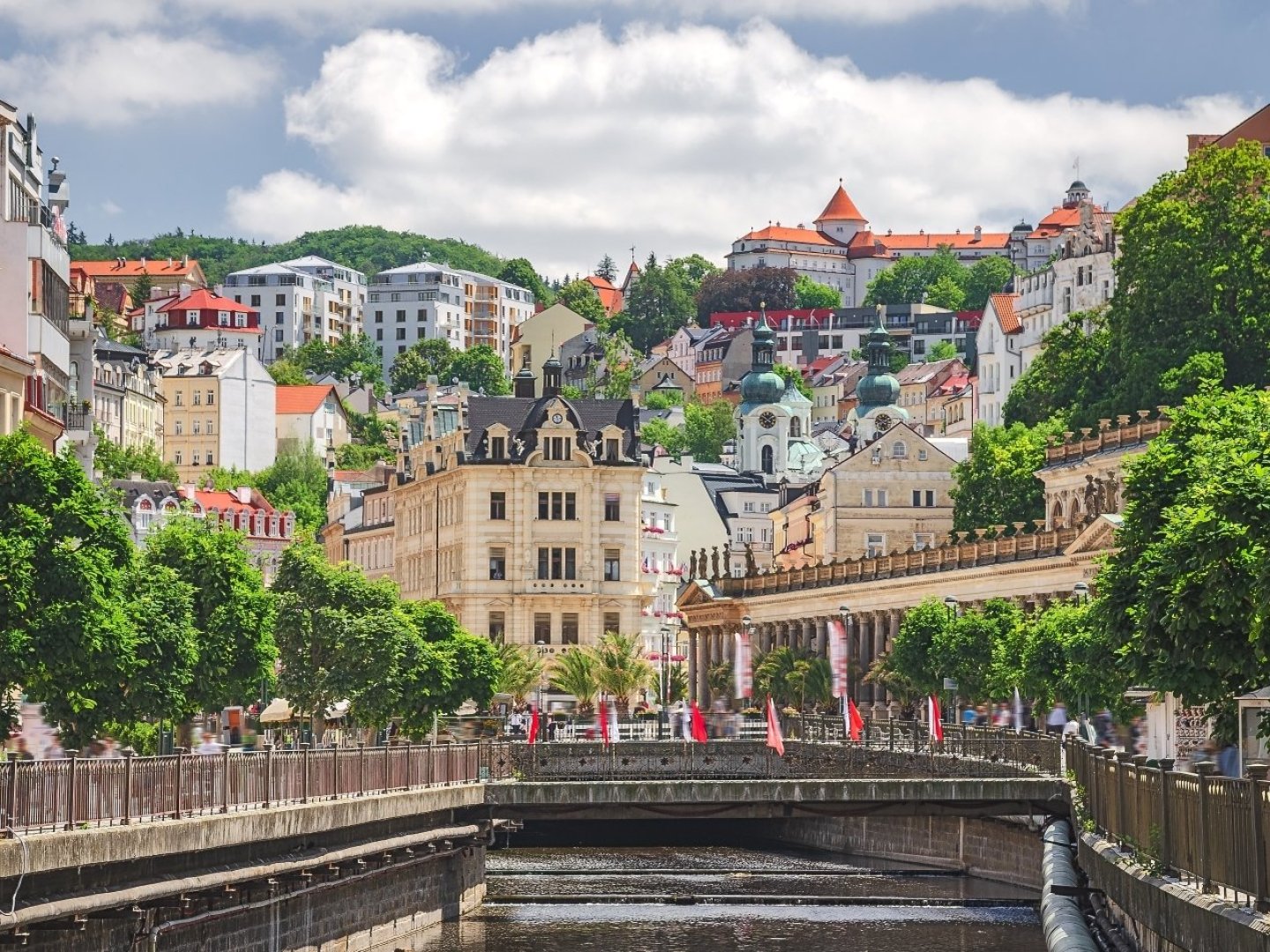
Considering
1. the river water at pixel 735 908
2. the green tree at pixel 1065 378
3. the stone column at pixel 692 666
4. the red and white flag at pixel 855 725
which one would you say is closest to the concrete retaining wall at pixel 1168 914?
the river water at pixel 735 908

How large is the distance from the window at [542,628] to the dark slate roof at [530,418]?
864 centimetres

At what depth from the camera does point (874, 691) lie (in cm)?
14350

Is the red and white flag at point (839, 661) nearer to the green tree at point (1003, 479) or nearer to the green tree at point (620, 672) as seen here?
the green tree at point (620, 672)

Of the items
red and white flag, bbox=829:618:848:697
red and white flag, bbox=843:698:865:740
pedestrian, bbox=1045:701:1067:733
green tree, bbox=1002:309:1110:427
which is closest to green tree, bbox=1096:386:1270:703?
pedestrian, bbox=1045:701:1067:733

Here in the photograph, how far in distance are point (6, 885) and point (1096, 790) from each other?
53.6 ft

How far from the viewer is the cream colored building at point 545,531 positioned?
164m

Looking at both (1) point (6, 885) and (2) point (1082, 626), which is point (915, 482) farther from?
(1) point (6, 885)

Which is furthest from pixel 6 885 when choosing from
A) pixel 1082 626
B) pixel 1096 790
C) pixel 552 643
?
pixel 552 643

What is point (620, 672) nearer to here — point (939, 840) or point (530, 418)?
point (530, 418)

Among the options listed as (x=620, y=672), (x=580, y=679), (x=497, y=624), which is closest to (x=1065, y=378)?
(x=620, y=672)

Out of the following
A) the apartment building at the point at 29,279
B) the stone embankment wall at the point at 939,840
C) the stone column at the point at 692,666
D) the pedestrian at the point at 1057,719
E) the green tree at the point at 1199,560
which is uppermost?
the apartment building at the point at 29,279

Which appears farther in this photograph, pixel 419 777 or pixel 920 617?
pixel 920 617

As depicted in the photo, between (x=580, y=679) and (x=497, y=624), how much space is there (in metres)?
31.4

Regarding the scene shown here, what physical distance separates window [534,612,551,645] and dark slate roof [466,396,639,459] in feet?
28.4
